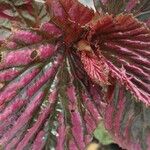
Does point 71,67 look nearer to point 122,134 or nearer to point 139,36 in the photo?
point 139,36

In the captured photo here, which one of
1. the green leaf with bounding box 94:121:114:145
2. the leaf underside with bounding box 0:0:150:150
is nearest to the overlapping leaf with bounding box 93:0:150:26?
the leaf underside with bounding box 0:0:150:150

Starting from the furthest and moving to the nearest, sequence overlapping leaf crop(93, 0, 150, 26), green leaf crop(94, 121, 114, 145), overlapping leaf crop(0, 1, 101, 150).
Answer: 1. green leaf crop(94, 121, 114, 145)
2. overlapping leaf crop(93, 0, 150, 26)
3. overlapping leaf crop(0, 1, 101, 150)

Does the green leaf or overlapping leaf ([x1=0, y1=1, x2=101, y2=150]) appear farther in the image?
the green leaf

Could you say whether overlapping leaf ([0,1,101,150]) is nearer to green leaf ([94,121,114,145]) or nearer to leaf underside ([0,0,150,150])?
leaf underside ([0,0,150,150])

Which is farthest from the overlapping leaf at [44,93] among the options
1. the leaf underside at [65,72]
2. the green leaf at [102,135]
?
the green leaf at [102,135]

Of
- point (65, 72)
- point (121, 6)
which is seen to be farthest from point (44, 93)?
point (121, 6)

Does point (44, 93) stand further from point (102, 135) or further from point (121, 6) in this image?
point (102, 135)

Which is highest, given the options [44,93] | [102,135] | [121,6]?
[121,6]

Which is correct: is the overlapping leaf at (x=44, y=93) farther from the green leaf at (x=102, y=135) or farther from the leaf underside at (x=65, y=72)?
the green leaf at (x=102, y=135)

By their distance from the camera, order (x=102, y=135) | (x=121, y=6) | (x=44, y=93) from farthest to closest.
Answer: (x=102, y=135), (x=121, y=6), (x=44, y=93)
